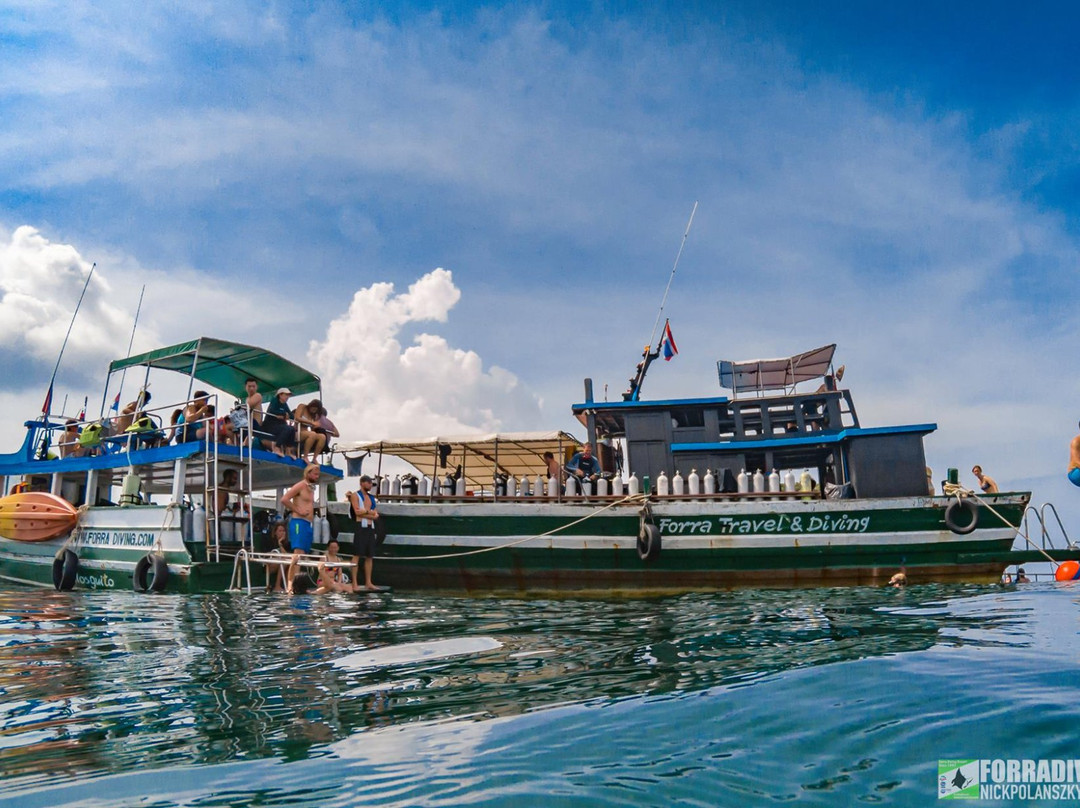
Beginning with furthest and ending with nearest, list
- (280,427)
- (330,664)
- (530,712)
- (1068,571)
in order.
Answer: (280,427) < (1068,571) < (330,664) < (530,712)

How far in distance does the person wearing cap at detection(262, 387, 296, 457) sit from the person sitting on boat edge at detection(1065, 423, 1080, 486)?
13861 millimetres

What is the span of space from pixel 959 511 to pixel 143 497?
16355 millimetres

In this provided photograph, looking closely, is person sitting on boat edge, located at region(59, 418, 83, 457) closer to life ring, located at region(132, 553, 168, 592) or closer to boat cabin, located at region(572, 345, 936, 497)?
life ring, located at region(132, 553, 168, 592)

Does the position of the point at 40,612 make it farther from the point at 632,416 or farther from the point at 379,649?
the point at 632,416

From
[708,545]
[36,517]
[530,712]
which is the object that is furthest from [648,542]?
[36,517]

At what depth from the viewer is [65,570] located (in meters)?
13.8

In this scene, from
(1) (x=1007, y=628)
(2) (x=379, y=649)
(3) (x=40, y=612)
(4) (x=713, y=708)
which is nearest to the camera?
(4) (x=713, y=708)

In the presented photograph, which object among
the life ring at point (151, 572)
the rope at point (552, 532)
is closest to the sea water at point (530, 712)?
the life ring at point (151, 572)

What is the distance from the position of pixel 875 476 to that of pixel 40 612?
14412 millimetres

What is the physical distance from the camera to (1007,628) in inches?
243

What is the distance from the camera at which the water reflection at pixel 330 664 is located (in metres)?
3.28

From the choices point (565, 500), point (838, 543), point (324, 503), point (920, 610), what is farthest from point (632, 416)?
point (920, 610)

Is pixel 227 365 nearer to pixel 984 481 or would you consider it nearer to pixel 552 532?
pixel 552 532

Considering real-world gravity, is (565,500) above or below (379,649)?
above
